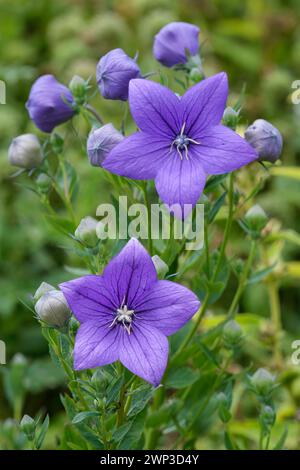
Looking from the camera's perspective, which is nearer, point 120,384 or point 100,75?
point 120,384

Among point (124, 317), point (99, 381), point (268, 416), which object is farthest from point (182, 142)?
point (268, 416)

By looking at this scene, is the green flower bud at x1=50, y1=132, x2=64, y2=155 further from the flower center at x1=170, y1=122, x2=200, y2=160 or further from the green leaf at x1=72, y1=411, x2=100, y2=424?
the green leaf at x1=72, y1=411, x2=100, y2=424

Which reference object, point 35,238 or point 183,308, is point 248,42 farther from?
point 183,308

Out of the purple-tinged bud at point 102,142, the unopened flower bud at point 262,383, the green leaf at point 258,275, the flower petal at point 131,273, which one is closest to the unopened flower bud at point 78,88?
the purple-tinged bud at point 102,142

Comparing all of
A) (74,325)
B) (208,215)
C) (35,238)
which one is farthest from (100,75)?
(35,238)

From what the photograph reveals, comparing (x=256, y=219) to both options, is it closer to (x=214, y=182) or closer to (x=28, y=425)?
(x=214, y=182)

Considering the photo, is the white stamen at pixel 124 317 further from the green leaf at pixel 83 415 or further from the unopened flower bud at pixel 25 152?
the unopened flower bud at pixel 25 152

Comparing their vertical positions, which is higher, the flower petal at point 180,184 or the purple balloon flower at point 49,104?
the purple balloon flower at point 49,104
